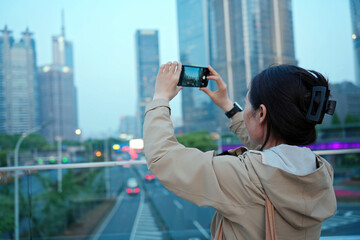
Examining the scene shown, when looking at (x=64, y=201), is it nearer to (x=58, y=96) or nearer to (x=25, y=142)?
(x=25, y=142)

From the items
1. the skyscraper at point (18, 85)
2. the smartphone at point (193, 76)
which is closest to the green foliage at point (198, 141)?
the smartphone at point (193, 76)

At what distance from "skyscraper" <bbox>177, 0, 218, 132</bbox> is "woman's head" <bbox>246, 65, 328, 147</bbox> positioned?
75.1ft

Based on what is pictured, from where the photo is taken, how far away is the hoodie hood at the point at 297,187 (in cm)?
58

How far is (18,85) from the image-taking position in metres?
38.0

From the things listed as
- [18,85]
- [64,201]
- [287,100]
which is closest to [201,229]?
[287,100]

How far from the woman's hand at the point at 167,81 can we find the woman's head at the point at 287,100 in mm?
220

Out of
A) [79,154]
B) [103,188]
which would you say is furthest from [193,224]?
[79,154]

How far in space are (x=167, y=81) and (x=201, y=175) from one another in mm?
282

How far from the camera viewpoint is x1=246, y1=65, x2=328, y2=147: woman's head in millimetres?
635

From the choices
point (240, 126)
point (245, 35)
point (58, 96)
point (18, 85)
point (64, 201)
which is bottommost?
point (64, 201)

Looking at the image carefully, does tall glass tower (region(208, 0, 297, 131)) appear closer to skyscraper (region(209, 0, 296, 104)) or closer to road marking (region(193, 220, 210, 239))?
skyscraper (region(209, 0, 296, 104))

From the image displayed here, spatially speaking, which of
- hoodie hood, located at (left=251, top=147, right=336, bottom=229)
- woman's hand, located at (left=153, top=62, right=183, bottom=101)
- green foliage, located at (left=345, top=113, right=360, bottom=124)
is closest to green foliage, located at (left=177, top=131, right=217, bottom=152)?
woman's hand, located at (left=153, top=62, right=183, bottom=101)

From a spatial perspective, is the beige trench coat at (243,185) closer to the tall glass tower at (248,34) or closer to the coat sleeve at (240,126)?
the coat sleeve at (240,126)

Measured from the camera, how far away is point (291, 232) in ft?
2.07
